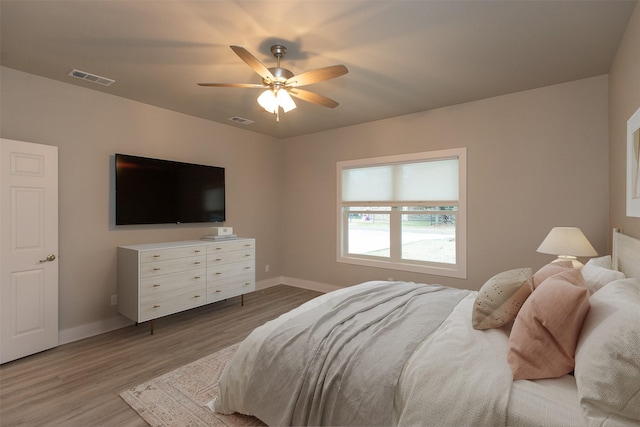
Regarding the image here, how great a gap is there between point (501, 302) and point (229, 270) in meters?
3.34

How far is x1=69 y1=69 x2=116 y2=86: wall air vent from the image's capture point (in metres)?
3.02

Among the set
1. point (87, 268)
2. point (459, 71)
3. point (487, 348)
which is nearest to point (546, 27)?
point (459, 71)

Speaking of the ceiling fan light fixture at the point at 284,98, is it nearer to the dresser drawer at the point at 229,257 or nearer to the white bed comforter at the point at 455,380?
the white bed comforter at the point at 455,380

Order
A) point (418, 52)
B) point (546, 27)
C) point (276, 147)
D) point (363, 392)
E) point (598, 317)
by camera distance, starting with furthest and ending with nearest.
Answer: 1. point (276, 147)
2. point (418, 52)
3. point (546, 27)
4. point (363, 392)
5. point (598, 317)

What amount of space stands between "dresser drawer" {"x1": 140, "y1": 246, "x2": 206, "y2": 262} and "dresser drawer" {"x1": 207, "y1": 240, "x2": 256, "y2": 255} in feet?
0.37

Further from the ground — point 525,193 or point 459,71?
point 459,71

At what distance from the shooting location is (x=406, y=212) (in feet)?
14.7

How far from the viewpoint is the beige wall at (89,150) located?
10.0ft

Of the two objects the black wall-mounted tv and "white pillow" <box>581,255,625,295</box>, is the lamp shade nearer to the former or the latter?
"white pillow" <box>581,255,625,295</box>

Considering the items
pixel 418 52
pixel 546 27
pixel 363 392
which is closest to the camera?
pixel 363 392

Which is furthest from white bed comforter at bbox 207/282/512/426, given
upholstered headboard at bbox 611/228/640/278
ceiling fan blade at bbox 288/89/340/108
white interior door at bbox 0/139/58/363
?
white interior door at bbox 0/139/58/363

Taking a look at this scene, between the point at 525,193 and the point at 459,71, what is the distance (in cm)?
160

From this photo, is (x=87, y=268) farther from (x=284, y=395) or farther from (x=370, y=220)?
(x=370, y=220)

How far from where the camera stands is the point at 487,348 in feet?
5.02
